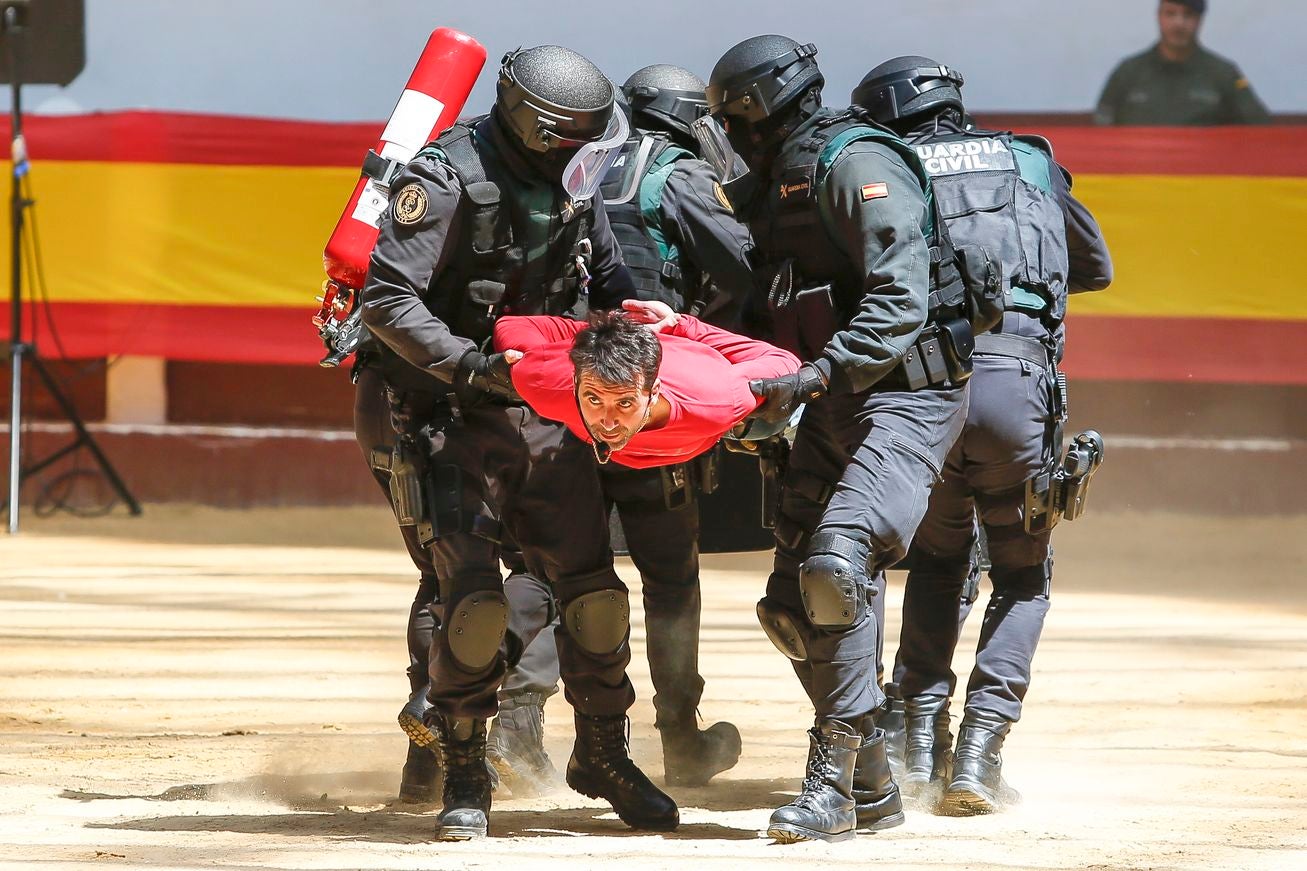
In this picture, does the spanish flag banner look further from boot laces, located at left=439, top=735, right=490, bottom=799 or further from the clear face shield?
boot laces, located at left=439, top=735, right=490, bottom=799

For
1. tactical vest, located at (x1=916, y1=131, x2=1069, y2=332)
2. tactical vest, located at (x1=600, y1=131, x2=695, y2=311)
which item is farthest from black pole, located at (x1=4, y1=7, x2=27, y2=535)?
tactical vest, located at (x1=916, y1=131, x2=1069, y2=332)

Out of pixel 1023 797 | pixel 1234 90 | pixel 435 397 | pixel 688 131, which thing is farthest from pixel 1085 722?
pixel 1234 90

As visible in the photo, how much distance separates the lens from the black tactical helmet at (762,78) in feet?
12.0

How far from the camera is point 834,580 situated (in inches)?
134

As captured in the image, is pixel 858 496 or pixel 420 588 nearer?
pixel 858 496

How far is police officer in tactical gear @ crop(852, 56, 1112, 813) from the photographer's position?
12.9 feet

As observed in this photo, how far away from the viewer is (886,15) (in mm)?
10672

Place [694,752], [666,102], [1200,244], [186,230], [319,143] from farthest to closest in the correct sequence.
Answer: [186,230] → [319,143] → [1200,244] → [666,102] → [694,752]

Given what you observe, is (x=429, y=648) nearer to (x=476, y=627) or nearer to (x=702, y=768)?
(x=476, y=627)

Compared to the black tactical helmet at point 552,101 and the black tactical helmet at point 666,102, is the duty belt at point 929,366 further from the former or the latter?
the black tactical helmet at point 666,102

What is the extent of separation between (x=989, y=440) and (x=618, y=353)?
1.12 m

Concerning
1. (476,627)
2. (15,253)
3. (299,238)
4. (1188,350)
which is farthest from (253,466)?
(476,627)

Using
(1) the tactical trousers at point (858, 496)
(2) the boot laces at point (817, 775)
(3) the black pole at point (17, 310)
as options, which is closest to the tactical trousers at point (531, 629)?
(1) the tactical trousers at point (858, 496)

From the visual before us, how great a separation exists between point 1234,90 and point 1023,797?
7.43 meters
